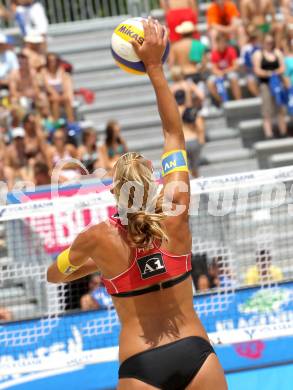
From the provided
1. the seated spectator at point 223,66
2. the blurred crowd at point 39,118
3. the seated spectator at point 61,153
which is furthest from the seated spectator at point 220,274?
the seated spectator at point 223,66

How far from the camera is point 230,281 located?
776 centimetres

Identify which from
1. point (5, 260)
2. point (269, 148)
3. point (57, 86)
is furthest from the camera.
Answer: point (57, 86)

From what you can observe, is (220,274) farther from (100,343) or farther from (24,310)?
(24,310)

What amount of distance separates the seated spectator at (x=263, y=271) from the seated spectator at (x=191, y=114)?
3.39m

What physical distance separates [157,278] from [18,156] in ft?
24.9

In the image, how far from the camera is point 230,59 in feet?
43.7

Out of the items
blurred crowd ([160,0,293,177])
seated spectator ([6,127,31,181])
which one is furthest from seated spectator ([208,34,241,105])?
seated spectator ([6,127,31,181])

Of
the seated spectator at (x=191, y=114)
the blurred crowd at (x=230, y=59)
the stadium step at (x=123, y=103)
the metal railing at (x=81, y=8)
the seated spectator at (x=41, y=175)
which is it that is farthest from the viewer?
the metal railing at (x=81, y=8)

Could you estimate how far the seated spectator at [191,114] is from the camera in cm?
1166

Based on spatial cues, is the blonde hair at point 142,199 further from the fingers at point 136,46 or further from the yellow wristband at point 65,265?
the fingers at point 136,46

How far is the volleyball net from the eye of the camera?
723 centimetres

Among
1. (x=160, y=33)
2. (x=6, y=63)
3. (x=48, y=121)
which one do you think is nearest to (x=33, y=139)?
(x=48, y=121)

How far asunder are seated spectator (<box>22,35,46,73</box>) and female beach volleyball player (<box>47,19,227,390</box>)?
9028 mm

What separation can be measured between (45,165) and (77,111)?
271cm
